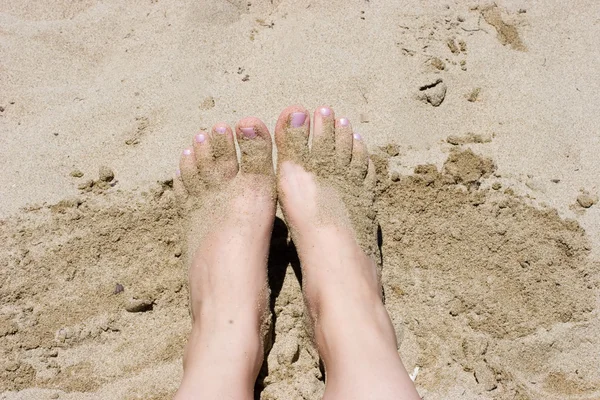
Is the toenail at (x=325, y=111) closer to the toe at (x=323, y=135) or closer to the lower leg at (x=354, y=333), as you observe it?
the toe at (x=323, y=135)

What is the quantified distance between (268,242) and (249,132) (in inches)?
16.1

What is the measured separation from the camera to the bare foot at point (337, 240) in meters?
1.67

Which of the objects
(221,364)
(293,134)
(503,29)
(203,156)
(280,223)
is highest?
(503,29)

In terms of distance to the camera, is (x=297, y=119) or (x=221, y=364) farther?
(x=297, y=119)

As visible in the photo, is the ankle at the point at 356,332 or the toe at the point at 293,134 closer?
the ankle at the point at 356,332

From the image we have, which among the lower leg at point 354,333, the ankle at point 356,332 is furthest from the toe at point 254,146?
the ankle at point 356,332

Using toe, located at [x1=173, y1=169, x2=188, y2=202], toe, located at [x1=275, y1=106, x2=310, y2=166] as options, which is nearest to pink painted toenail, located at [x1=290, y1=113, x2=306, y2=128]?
toe, located at [x1=275, y1=106, x2=310, y2=166]

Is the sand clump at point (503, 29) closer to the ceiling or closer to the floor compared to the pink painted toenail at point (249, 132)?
closer to the ceiling

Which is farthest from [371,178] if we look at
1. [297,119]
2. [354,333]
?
[354,333]

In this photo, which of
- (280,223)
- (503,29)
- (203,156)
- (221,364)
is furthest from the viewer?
(503,29)

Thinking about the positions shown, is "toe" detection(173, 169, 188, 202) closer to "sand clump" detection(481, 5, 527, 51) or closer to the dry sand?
the dry sand

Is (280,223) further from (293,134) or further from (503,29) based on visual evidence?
(503,29)

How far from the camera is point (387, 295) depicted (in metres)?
1.95

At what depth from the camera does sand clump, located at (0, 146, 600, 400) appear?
180 cm
